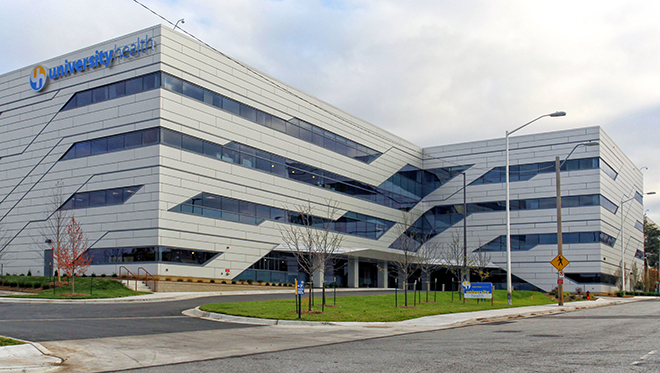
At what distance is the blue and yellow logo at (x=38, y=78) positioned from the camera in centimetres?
4461

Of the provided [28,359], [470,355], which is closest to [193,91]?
[28,359]

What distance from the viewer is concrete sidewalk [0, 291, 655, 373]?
11.4m

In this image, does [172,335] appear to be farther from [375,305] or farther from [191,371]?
[375,305]

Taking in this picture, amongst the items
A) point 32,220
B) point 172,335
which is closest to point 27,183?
point 32,220

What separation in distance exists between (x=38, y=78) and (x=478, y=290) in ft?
115

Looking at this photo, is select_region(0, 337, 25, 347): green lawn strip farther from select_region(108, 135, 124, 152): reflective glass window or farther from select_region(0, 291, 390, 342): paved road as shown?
select_region(108, 135, 124, 152): reflective glass window

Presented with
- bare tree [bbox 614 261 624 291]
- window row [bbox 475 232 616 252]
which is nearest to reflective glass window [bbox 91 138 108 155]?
window row [bbox 475 232 616 252]

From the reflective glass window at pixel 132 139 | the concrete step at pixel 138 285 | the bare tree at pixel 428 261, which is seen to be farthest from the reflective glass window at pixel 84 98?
the bare tree at pixel 428 261

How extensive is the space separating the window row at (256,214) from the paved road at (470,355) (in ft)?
66.1

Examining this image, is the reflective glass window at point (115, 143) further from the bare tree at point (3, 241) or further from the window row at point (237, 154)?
the bare tree at point (3, 241)

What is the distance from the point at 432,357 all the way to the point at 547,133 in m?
55.4

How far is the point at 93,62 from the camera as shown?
42188 mm

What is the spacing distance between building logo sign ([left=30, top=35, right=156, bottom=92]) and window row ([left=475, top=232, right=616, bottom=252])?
38.6 m

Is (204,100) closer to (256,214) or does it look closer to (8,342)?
(256,214)
